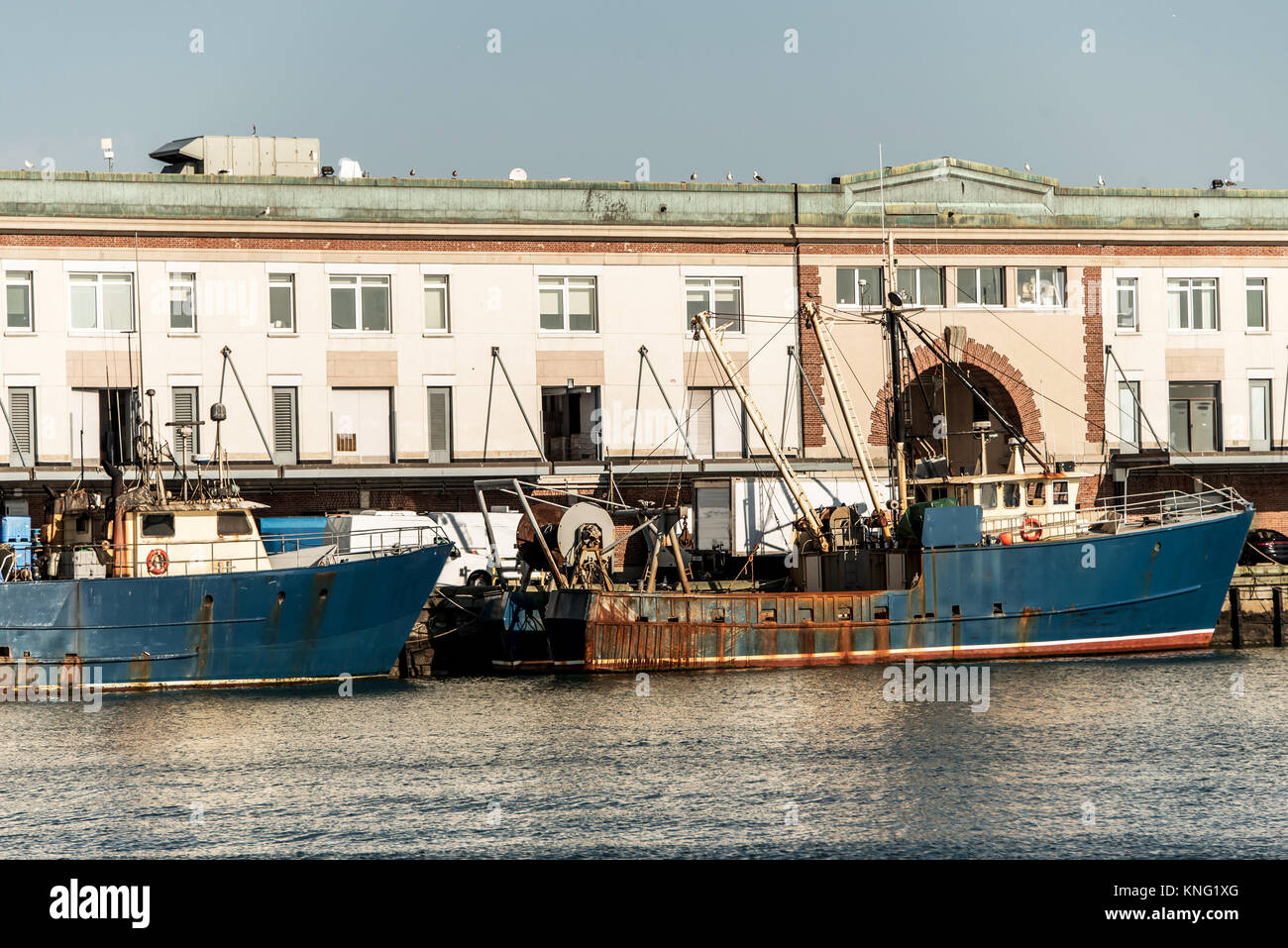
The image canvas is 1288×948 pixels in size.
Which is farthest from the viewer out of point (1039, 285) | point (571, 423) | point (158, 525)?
point (1039, 285)

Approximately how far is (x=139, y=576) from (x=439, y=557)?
23.5 ft

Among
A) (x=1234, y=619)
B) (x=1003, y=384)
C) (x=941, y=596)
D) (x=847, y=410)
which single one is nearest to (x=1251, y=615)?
(x=1234, y=619)

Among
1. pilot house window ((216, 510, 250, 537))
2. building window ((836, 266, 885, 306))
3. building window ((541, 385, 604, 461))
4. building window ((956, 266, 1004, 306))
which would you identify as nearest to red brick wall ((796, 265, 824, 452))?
building window ((836, 266, 885, 306))

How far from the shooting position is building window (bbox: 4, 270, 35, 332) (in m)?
51.6

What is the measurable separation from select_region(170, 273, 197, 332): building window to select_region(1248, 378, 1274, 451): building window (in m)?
37.3

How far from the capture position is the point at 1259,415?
58.8m

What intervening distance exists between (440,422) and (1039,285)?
21.9 m

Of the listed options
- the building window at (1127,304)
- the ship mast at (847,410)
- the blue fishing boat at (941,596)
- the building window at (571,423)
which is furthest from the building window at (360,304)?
the building window at (1127,304)

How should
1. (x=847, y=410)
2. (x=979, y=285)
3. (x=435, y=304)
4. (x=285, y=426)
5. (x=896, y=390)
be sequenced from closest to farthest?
(x=896, y=390)
(x=847, y=410)
(x=285, y=426)
(x=435, y=304)
(x=979, y=285)

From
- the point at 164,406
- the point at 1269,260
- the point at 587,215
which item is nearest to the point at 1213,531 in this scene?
the point at 1269,260

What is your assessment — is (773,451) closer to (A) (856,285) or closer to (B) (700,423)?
(B) (700,423)

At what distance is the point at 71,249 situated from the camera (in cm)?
5178

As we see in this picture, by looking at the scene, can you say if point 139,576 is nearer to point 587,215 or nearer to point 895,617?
point 895,617

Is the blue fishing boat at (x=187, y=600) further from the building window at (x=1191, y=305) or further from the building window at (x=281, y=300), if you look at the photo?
the building window at (x=1191, y=305)
